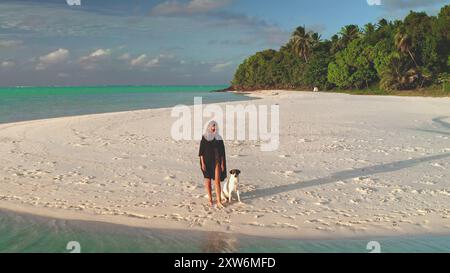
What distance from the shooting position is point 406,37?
60.1 meters

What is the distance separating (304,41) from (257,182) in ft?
277

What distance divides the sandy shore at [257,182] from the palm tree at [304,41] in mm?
75747

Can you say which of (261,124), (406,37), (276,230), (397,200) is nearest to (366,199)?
(397,200)

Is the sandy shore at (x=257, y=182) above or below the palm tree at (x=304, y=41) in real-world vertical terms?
below

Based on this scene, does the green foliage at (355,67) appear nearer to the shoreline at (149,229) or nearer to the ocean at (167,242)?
the shoreline at (149,229)

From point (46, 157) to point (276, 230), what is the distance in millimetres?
8989

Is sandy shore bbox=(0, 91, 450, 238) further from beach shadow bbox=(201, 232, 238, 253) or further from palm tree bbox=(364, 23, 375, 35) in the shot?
palm tree bbox=(364, 23, 375, 35)

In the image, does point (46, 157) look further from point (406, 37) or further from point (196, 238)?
point (406, 37)

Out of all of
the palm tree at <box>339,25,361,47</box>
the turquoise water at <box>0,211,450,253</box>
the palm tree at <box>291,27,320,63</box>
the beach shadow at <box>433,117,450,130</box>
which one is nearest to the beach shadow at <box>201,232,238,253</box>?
the turquoise water at <box>0,211,450,253</box>

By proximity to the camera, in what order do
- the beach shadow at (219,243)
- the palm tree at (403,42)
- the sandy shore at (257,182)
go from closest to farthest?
the beach shadow at (219,243), the sandy shore at (257,182), the palm tree at (403,42)

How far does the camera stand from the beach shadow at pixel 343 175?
8959mm

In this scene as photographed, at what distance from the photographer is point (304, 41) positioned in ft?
294

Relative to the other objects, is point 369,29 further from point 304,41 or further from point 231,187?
point 231,187

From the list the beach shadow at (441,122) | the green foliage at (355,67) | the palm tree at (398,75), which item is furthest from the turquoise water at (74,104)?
the beach shadow at (441,122)
